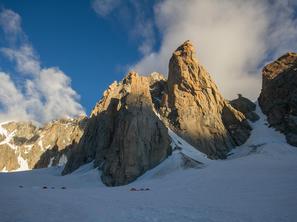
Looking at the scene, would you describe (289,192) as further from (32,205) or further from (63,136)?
(63,136)

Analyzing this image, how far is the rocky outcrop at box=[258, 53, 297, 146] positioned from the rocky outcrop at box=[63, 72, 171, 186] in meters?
42.3

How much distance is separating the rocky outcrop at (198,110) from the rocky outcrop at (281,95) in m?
10.5

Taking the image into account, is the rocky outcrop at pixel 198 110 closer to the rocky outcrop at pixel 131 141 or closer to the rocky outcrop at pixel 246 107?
the rocky outcrop at pixel 246 107

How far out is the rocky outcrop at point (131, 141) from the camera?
62500mm

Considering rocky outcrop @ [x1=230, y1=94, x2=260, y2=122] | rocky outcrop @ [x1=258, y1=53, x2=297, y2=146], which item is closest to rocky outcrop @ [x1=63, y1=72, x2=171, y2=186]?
rocky outcrop @ [x1=258, y1=53, x2=297, y2=146]

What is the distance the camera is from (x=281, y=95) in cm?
10181

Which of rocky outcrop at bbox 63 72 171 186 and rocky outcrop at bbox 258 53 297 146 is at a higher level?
rocky outcrop at bbox 258 53 297 146

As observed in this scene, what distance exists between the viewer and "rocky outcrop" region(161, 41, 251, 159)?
84.4 m

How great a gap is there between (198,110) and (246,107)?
99.9 ft

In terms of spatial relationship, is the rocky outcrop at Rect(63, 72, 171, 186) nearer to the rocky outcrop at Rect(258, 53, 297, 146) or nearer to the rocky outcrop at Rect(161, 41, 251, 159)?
the rocky outcrop at Rect(161, 41, 251, 159)

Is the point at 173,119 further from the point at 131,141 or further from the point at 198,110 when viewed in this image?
the point at 131,141

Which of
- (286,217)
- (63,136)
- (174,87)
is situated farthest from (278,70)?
(63,136)

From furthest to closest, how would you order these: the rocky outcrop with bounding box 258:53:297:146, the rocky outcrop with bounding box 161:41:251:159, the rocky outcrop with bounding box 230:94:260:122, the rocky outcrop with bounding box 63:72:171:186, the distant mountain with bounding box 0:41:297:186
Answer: the rocky outcrop with bounding box 230:94:260:122 → the rocky outcrop with bounding box 258:53:297:146 → the rocky outcrop with bounding box 161:41:251:159 → the distant mountain with bounding box 0:41:297:186 → the rocky outcrop with bounding box 63:72:171:186

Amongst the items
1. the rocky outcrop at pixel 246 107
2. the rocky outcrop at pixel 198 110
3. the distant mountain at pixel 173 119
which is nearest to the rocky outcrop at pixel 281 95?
the distant mountain at pixel 173 119
